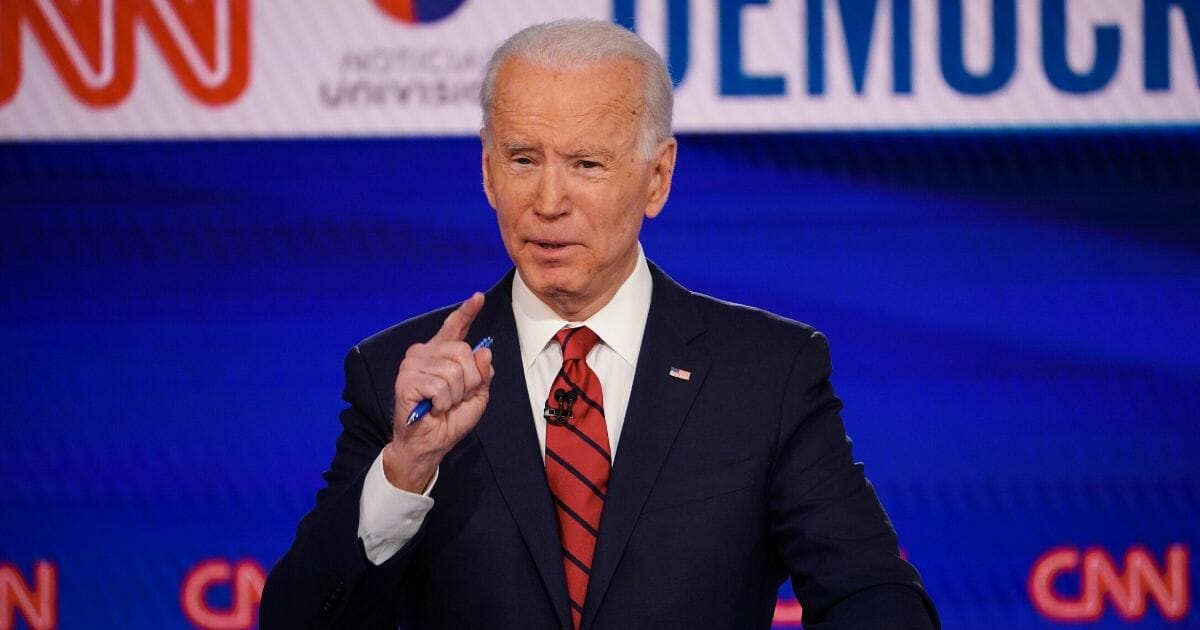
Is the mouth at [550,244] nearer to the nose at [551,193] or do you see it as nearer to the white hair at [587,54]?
the nose at [551,193]

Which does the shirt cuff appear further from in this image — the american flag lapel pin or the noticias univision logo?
the noticias univision logo

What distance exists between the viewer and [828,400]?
1.81 m

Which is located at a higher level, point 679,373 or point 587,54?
point 587,54

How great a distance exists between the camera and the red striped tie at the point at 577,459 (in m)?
1.71

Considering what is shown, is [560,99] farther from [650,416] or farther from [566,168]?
[650,416]

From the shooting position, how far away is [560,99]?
1.74 metres

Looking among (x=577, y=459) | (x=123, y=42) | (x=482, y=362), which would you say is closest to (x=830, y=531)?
(x=577, y=459)

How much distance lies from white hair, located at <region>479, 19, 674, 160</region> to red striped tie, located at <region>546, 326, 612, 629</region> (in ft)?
0.99

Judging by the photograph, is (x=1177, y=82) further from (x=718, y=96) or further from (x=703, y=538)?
(x=703, y=538)

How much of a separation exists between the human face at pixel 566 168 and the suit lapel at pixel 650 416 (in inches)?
4.2

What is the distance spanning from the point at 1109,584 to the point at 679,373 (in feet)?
6.38

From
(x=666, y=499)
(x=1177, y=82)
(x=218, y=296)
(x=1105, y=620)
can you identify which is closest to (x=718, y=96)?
(x=1177, y=82)

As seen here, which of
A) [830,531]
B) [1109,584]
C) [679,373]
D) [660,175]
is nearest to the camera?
[830,531]

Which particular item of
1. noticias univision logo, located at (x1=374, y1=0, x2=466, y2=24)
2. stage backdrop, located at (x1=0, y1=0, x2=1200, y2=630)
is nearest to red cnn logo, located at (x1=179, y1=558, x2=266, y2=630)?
stage backdrop, located at (x1=0, y1=0, x2=1200, y2=630)
